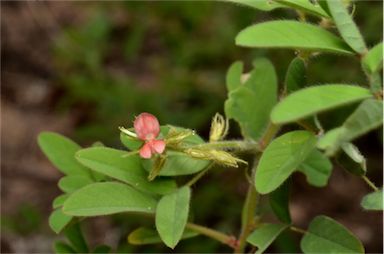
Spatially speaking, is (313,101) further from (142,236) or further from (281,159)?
(142,236)

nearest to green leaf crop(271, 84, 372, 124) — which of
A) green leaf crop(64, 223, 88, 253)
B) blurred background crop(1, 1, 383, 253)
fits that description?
green leaf crop(64, 223, 88, 253)

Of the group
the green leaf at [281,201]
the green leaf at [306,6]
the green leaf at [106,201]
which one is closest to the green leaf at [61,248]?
the green leaf at [106,201]

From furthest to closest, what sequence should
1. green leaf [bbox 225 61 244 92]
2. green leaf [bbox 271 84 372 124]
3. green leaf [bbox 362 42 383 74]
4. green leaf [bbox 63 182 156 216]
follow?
1. green leaf [bbox 225 61 244 92]
2. green leaf [bbox 63 182 156 216]
3. green leaf [bbox 362 42 383 74]
4. green leaf [bbox 271 84 372 124]

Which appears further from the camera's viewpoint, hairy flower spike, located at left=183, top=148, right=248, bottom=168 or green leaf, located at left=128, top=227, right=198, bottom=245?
green leaf, located at left=128, top=227, right=198, bottom=245

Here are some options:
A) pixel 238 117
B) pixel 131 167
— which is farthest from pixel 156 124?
pixel 238 117

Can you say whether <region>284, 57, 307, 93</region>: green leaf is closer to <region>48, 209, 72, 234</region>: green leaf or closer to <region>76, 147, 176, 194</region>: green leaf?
<region>76, 147, 176, 194</region>: green leaf
